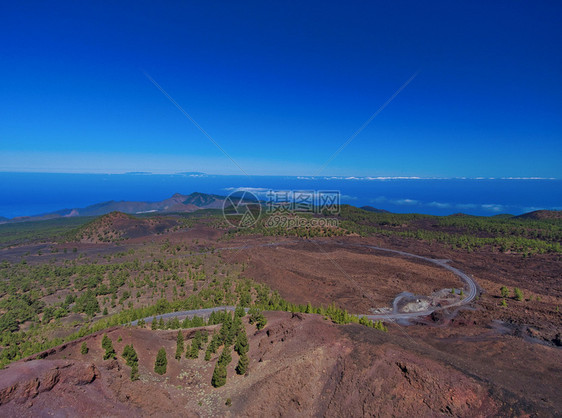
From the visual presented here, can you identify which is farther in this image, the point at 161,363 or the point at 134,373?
the point at 161,363

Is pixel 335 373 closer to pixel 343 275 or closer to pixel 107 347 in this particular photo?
pixel 107 347

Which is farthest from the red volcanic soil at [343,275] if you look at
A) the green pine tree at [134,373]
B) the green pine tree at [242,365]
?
the green pine tree at [134,373]

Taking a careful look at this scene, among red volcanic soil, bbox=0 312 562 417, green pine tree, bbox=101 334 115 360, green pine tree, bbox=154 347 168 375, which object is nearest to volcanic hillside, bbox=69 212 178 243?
green pine tree, bbox=101 334 115 360

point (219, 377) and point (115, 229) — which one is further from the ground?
point (115, 229)

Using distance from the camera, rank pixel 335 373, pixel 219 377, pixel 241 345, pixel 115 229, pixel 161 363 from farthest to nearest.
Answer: pixel 115 229 → pixel 241 345 → pixel 161 363 → pixel 219 377 → pixel 335 373

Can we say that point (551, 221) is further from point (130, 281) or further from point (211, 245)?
point (130, 281)

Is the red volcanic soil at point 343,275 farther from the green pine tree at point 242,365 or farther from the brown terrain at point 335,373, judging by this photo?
the green pine tree at point 242,365

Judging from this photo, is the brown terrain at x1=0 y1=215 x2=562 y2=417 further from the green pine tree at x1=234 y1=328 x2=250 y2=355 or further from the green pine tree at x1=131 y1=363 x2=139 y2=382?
the green pine tree at x1=234 y1=328 x2=250 y2=355

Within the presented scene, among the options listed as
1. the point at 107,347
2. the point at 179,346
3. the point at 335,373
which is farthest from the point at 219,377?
the point at 107,347

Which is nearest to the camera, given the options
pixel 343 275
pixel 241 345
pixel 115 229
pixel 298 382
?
pixel 298 382
